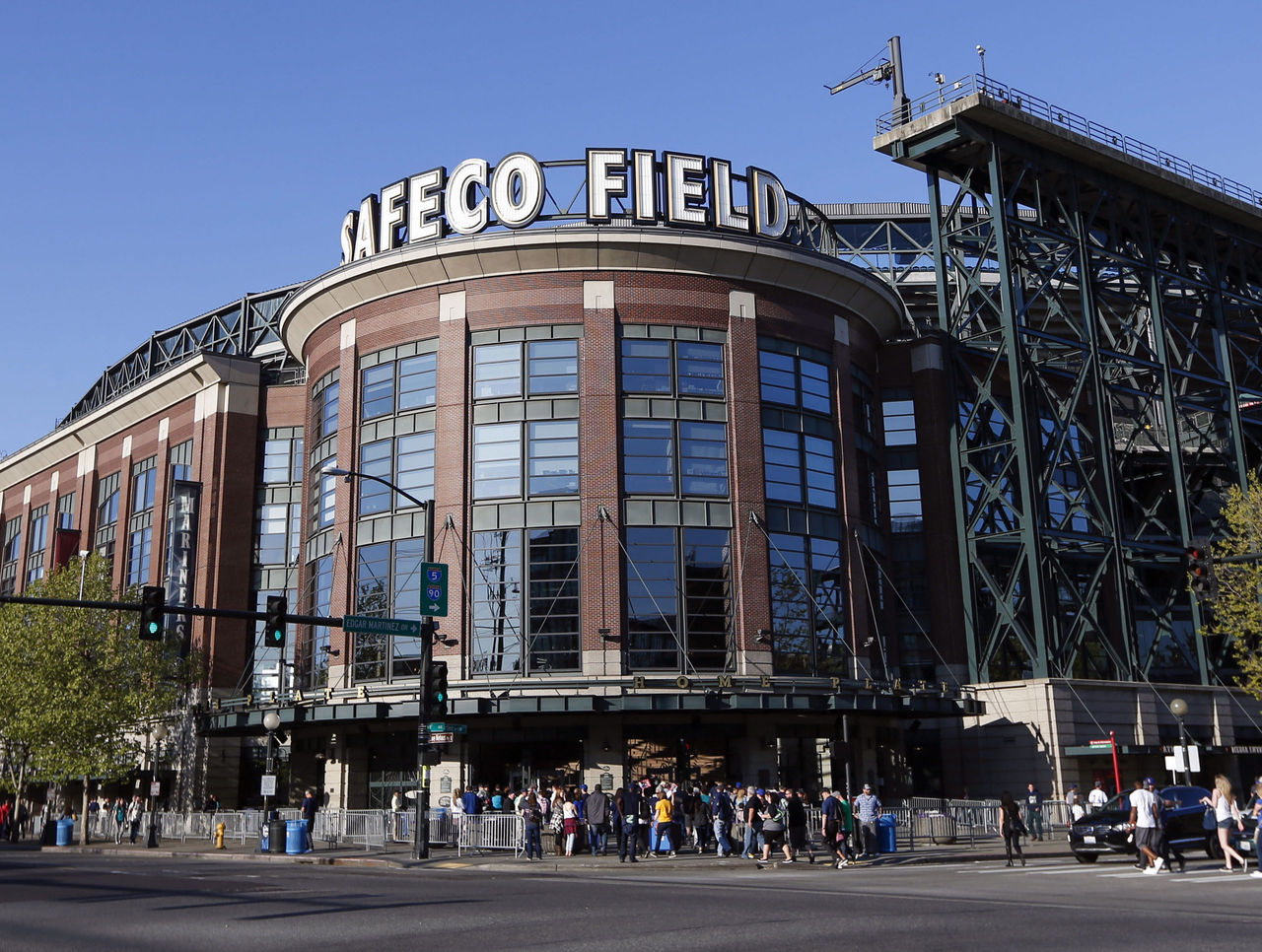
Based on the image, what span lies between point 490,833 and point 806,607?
1556cm

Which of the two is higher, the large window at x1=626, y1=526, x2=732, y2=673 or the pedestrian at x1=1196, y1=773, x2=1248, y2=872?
the large window at x1=626, y1=526, x2=732, y2=673

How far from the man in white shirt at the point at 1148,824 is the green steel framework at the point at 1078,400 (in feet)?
71.1

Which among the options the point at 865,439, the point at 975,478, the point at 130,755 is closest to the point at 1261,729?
the point at 975,478

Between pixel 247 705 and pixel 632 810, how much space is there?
22.4 m

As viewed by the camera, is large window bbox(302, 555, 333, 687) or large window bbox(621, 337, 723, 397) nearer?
large window bbox(621, 337, 723, 397)

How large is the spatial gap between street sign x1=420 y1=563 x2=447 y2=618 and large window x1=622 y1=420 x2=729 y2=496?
1257 cm

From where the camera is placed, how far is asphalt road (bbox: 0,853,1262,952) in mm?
14594

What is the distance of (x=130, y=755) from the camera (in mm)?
51438

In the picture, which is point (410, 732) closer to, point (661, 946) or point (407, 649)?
point (407, 649)

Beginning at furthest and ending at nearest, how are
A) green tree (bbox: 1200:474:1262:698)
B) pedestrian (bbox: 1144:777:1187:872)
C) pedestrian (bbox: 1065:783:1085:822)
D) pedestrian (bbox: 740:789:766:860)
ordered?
green tree (bbox: 1200:474:1262:698) → pedestrian (bbox: 1065:783:1085:822) → pedestrian (bbox: 740:789:766:860) → pedestrian (bbox: 1144:777:1187:872)

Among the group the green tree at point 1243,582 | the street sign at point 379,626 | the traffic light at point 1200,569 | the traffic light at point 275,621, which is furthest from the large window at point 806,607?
the traffic light at point 275,621

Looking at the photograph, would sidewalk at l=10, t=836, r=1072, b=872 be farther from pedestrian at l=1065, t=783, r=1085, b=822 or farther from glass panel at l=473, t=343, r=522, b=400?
glass panel at l=473, t=343, r=522, b=400

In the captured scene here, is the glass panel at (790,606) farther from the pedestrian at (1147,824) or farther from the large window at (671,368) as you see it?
the pedestrian at (1147,824)

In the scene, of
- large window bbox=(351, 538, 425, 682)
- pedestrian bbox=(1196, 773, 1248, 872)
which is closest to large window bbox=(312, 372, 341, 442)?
large window bbox=(351, 538, 425, 682)
